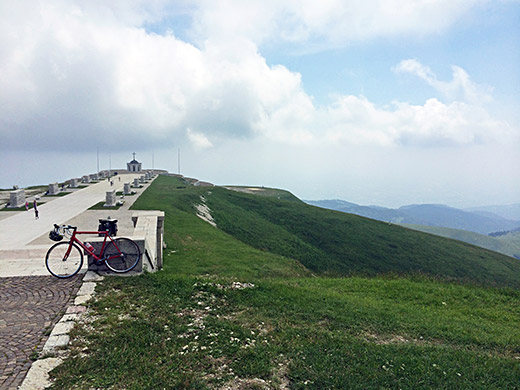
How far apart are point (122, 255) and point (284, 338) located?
7232 millimetres

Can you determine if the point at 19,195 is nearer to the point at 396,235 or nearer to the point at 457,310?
the point at 457,310

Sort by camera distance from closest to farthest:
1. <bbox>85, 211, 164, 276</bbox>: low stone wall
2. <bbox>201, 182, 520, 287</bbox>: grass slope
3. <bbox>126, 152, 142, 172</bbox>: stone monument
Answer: <bbox>85, 211, 164, 276</bbox>: low stone wall → <bbox>201, 182, 520, 287</bbox>: grass slope → <bbox>126, 152, 142, 172</bbox>: stone monument

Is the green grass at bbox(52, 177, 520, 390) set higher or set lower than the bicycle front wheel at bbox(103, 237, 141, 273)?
lower

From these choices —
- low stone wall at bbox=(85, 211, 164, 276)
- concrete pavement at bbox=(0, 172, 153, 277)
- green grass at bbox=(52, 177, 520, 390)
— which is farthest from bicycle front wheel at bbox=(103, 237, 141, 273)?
concrete pavement at bbox=(0, 172, 153, 277)

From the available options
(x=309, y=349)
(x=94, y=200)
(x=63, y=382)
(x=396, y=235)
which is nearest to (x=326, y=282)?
(x=309, y=349)

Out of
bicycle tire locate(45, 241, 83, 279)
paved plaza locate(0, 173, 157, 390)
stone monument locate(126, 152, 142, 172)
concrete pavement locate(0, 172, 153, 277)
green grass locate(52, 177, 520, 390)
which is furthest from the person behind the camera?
stone monument locate(126, 152, 142, 172)

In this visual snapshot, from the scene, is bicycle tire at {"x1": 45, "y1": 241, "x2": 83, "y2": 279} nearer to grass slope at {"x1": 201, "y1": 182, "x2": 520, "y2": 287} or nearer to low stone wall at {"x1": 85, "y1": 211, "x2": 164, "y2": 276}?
low stone wall at {"x1": 85, "y1": 211, "x2": 164, "y2": 276}

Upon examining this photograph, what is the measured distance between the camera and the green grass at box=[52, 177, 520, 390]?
22.7 ft

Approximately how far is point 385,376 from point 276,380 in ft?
8.09

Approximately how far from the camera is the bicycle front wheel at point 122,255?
12.6 meters

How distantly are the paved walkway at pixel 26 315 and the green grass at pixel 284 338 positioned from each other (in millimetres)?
849

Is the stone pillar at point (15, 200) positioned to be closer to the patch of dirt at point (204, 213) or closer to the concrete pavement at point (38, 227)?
the concrete pavement at point (38, 227)

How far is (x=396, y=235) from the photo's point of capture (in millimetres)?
57594

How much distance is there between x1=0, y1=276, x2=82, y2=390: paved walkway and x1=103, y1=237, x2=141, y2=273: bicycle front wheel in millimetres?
1233
